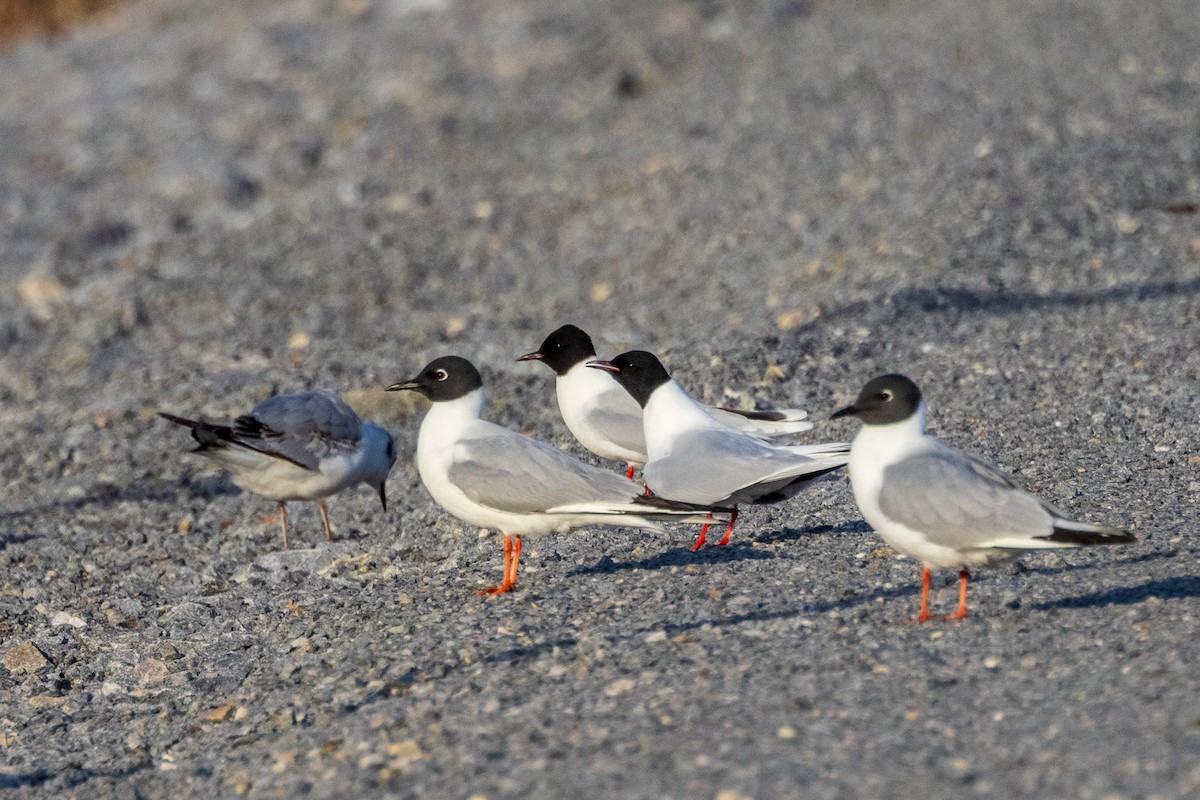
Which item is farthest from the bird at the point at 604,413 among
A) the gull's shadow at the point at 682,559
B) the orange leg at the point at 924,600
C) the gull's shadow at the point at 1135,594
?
the gull's shadow at the point at 1135,594

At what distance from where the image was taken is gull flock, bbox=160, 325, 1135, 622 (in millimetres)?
5133

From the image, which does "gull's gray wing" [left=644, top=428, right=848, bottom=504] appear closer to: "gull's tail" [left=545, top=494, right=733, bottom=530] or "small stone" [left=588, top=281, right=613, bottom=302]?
"gull's tail" [left=545, top=494, right=733, bottom=530]

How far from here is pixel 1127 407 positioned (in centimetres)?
788

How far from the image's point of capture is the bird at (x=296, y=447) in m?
7.35

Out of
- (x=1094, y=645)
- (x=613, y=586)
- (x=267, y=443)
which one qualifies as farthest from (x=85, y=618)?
(x=1094, y=645)

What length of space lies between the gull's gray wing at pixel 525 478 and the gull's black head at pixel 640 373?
787 mm

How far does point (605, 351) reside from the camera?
9953 millimetres

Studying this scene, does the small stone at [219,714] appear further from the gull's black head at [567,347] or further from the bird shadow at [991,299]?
the bird shadow at [991,299]

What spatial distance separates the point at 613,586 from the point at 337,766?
1.70 metres

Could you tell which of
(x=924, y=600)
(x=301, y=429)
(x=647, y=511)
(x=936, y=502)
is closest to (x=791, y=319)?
(x=301, y=429)

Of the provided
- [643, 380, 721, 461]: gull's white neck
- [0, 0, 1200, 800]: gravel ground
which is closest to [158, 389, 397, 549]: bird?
[0, 0, 1200, 800]: gravel ground

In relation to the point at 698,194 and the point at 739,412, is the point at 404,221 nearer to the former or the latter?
the point at 698,194

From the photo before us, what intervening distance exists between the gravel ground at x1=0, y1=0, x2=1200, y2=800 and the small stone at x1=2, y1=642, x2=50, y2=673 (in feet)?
0.06

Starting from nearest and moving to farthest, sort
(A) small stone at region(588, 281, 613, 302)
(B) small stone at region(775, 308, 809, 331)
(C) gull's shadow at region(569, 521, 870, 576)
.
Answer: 1. (C) gull's shadow at region(569, 521, 870, 576)
2. (B) small stone at region(775, 308, 809, 331)
3. (A) small stone at region(588, 281, 613, 302)
